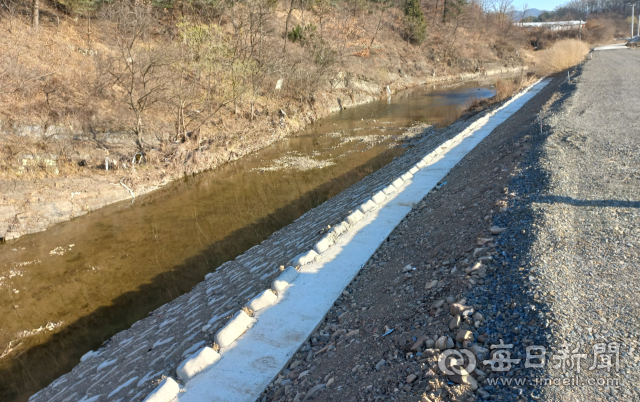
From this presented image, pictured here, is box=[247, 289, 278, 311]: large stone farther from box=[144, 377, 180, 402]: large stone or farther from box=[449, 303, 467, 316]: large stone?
box=[449, 303, 467, 316]: large stone

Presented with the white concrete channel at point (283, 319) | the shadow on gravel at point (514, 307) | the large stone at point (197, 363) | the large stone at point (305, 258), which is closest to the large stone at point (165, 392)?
the white concrete channel at point (283, 319)

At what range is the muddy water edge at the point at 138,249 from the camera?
24.8 feet

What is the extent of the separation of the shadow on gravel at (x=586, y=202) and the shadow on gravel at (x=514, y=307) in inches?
0.6

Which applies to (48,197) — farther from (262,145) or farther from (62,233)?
(262,145)

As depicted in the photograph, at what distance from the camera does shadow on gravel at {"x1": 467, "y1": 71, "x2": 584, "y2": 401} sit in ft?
10.2

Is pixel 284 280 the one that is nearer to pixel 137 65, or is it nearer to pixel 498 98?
pixel 137 65

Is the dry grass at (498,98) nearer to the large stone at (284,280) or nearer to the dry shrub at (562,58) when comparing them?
the dry shrub at (562,58)

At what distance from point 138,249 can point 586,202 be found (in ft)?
33.8

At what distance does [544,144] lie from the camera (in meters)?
9.44

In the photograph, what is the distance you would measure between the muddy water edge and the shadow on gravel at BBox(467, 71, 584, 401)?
6711mm

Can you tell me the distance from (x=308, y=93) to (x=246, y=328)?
25538mm

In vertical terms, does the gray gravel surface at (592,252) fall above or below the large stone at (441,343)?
above

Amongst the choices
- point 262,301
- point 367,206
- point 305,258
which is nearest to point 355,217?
point 367,206

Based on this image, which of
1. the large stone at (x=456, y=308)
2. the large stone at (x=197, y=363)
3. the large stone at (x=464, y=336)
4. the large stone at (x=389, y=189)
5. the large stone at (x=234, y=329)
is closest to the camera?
the large stone at (x=464, y=336)
